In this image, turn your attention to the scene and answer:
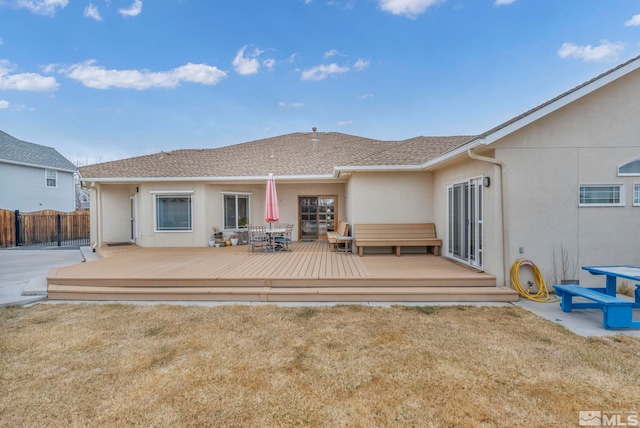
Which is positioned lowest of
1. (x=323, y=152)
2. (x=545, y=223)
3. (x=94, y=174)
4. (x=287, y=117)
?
(x=545, y=223)

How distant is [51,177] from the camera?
768 inches

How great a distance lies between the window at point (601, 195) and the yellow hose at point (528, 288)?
1725mm

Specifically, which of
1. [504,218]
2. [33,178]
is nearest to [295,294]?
[504,218]

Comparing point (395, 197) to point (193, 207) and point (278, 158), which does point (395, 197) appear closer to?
point (278, 158)

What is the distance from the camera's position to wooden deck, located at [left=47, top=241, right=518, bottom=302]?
5.65m

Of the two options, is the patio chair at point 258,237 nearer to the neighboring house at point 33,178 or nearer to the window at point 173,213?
the window at point 173,213

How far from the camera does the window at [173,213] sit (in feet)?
37.4

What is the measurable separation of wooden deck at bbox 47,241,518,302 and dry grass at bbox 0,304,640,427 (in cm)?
82

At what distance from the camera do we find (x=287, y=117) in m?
20.2

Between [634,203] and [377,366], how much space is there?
6756 mm

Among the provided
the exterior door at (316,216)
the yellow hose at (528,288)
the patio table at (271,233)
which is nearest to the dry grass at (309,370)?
the yellow hose at (528,288)

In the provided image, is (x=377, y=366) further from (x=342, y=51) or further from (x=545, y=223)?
(x=342, y=51)

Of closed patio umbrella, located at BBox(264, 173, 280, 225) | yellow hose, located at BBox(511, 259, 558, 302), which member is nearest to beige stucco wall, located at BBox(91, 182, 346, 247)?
closed patio umbrella, located at BBox(264, 173, 280, 225)

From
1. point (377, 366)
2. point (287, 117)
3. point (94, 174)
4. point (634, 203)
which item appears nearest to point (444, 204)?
point (634, 203)
